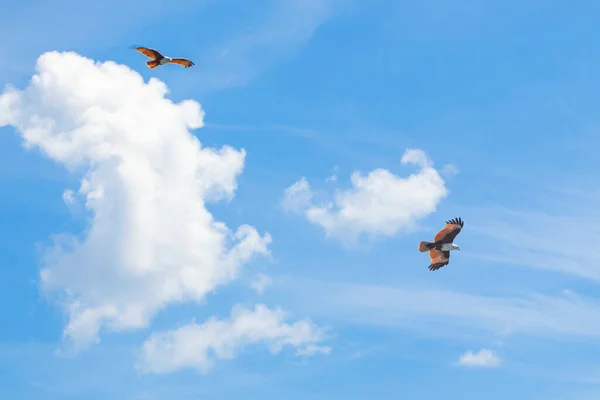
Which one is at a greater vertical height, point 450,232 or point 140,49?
point 140,49

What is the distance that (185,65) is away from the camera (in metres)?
104

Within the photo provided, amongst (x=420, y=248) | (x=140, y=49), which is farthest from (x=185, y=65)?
(x=420, y=248)

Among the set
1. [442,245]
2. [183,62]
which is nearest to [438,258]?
[442,245]

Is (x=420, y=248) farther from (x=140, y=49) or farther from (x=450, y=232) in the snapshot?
(x=140, y=49)

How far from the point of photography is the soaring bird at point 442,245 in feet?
340

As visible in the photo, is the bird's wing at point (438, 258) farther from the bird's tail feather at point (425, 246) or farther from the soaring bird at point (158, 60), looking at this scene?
the soaring bird at point (158, 60)

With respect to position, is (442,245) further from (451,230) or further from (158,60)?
(158,60)

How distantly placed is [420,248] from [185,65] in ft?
114

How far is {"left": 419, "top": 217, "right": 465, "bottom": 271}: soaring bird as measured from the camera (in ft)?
340

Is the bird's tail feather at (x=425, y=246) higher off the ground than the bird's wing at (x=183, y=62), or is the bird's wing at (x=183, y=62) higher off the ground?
the bird's wing at (x=183, y=62)

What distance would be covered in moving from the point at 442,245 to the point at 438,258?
2.05m

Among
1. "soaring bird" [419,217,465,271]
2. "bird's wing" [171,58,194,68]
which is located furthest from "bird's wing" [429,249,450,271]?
"bird's wing" [171,58,194,68]

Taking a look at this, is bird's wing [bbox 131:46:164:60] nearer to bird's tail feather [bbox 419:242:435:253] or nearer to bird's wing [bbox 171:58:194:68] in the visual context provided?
bird's wing [bbox 171:58:194:68]

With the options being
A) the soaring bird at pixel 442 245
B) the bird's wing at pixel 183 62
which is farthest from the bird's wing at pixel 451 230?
the bird's wing at pixel 183 62
